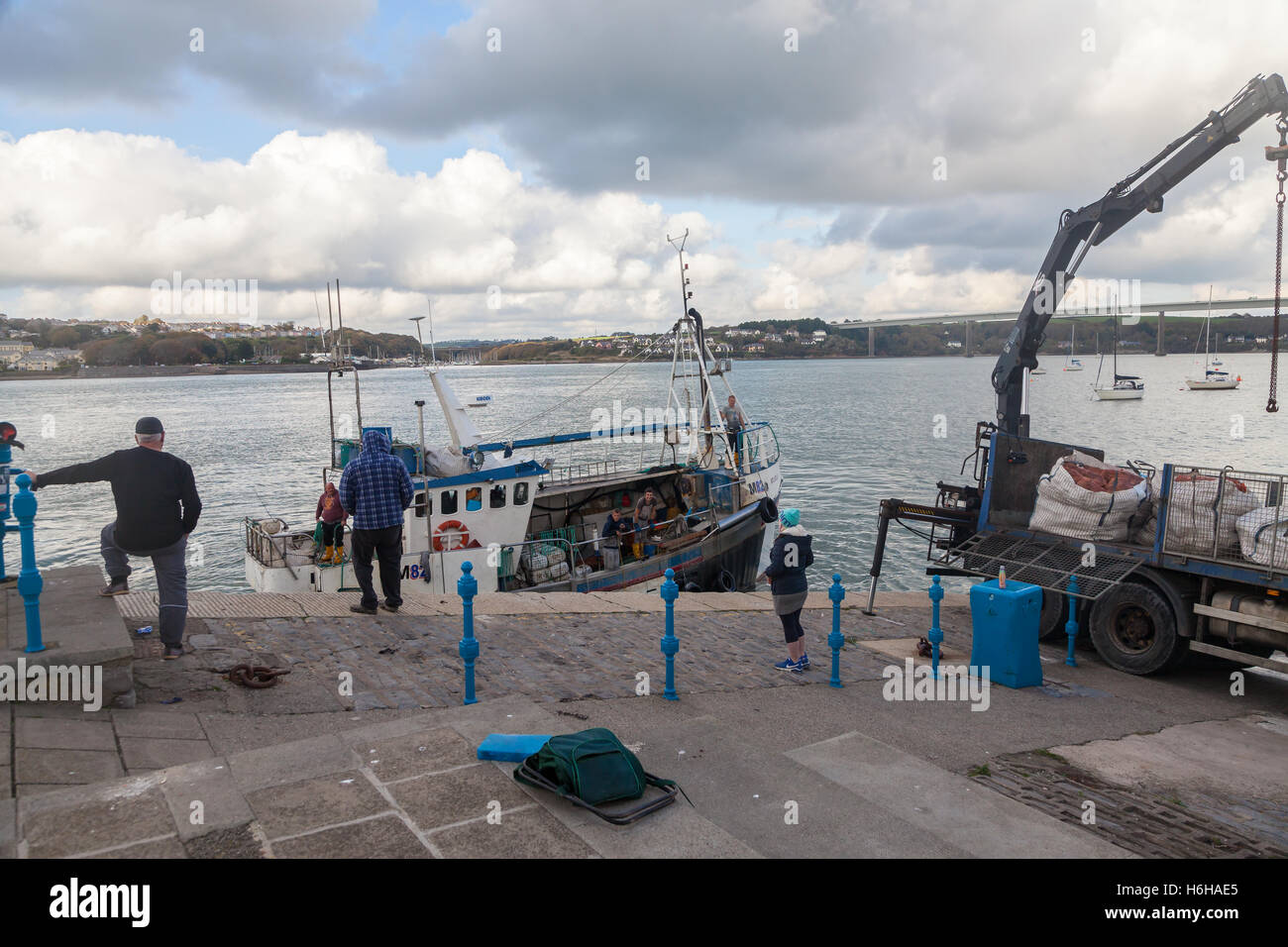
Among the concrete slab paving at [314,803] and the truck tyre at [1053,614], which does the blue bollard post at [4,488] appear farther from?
the truck tyre at [1053,614]

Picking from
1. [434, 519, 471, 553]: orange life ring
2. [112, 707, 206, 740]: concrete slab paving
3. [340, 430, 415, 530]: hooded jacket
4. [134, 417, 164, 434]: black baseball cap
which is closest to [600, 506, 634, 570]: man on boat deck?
[434, 519, 471, 553]: orange life ring

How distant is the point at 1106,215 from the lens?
14578mm

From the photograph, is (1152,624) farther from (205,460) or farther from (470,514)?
(205,460)

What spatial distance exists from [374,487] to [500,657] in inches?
90.1

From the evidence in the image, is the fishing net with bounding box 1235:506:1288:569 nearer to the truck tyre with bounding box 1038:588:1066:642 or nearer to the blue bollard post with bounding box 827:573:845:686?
the truck tyre with bounding box 1038:588:1066:642

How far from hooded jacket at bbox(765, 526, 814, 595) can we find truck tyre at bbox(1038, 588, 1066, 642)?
15.2ft

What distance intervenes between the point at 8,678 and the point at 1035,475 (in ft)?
41.2

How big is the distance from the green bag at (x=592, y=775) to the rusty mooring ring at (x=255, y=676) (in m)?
2.72

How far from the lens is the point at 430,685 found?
7.16 meters

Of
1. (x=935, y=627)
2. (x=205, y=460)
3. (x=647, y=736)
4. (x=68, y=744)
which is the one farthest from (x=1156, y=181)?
(x=205, y=460)

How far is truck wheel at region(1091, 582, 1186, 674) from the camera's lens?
32.5ft

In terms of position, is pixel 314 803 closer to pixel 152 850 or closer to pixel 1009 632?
pixel 152 850

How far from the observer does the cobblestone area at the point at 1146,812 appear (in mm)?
5332

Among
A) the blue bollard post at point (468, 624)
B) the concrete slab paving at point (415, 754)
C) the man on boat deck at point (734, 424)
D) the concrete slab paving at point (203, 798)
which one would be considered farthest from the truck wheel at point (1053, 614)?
the man on boat deck at point (734, 424)
